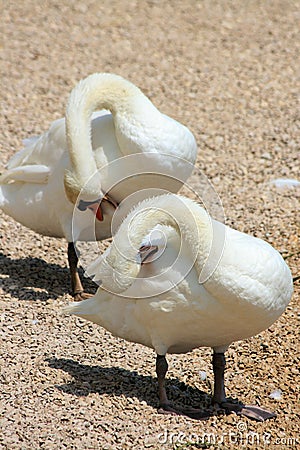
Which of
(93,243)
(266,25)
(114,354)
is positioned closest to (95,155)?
(93,243)

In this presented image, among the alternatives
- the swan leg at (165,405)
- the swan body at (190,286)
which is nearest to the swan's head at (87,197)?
the swan body at (190,286)

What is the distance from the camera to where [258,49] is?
11406 millimetres

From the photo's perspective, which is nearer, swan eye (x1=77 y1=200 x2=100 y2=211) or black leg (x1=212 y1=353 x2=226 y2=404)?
black leg (x1=212 y1=353 x2=226 y2=404)

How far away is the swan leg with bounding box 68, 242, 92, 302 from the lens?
6.88 meters

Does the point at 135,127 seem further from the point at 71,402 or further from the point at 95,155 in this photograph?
the point at 71,402

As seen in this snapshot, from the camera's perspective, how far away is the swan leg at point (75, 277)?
6.88 meters

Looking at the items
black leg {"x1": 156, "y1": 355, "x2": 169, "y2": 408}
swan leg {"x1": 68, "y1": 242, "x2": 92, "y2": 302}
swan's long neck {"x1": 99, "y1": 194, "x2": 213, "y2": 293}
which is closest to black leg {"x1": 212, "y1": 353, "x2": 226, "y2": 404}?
black leg {"x1": 156, "y1": 355, "x2": 169, "y2": 408}

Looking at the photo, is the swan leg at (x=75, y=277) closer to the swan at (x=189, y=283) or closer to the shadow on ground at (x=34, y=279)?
the shadow on ground at (x=34, y=279)

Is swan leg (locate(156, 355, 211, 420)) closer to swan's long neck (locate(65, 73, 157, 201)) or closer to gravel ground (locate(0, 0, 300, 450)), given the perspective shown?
gravel ground (locate(0, 0, 300, 450))

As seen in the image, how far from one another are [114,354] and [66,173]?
137 cm

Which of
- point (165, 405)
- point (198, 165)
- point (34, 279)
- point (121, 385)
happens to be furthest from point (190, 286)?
point (198, 165)

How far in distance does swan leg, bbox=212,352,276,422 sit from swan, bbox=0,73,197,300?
170 cm

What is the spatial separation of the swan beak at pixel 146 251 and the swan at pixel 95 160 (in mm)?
1330

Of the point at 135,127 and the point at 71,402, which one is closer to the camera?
the point at 71,402
